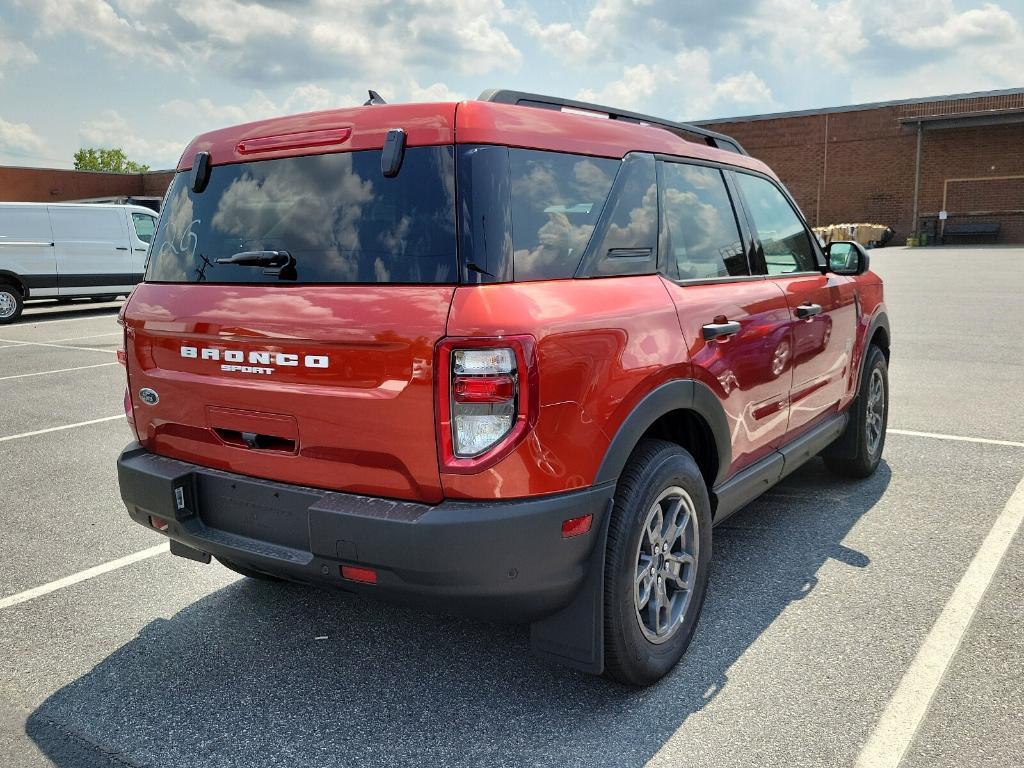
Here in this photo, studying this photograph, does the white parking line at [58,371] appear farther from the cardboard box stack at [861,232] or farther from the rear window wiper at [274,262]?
the cardboard box stack at [861,232]

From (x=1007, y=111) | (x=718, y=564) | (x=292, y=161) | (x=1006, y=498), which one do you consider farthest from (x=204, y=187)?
(x=1007, y=111)

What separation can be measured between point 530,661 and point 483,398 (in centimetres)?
124

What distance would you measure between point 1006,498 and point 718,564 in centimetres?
195

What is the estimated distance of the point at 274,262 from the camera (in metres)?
2.74

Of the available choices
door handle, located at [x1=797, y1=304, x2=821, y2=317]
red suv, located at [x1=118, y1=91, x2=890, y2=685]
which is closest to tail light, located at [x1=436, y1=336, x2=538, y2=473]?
red suv, located at [x1=118, y1=91, x2=890, y2=685]

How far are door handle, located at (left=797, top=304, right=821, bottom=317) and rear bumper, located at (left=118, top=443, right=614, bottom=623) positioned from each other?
5.87 feet

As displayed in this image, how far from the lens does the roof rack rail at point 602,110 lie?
112 inches

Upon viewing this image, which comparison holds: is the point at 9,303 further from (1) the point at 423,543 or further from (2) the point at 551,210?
(1) the point at 423,543

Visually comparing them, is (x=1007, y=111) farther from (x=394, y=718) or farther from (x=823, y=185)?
(x=394, y=718)

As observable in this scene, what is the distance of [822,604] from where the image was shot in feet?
11.5

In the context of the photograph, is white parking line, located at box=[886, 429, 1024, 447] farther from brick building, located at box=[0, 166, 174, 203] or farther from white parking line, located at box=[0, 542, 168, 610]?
brick building, located at box=[0, 166, 174, 203]

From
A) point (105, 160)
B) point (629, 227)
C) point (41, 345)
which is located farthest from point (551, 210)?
point (105, 160)

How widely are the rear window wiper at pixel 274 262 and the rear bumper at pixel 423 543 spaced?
0.66 meters

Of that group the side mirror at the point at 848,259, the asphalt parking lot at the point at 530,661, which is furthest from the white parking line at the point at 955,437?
the side mirror at the point at 848,259
